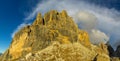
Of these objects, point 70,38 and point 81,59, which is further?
point 70,38

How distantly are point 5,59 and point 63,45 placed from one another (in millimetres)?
55340

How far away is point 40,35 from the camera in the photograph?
18525cm

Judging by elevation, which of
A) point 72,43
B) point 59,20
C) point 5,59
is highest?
point 59,20

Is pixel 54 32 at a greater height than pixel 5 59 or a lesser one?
greater

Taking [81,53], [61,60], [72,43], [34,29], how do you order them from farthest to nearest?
[34,29] < [72,43] < [81,53] < [61,60]

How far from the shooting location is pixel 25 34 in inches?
7849

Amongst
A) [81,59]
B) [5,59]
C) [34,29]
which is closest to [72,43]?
[81,59]

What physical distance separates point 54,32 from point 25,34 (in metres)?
28.1

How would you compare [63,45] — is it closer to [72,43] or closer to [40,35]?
[72,43]

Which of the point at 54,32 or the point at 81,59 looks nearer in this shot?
Answer: the point at 81,59

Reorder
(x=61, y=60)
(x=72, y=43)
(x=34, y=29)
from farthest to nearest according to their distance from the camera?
(x=34, y=29) < (x=72, y=43) < (x=61, y=60)

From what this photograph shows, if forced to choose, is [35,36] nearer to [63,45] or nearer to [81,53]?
[63,45]

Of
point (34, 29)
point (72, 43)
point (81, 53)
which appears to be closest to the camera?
point (81, 53)

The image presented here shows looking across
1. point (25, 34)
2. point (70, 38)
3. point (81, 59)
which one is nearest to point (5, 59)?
point (25, 34)
